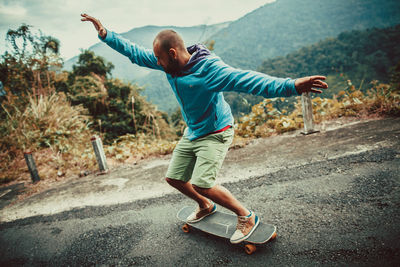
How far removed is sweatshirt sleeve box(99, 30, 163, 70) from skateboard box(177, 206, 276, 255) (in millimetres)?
1860

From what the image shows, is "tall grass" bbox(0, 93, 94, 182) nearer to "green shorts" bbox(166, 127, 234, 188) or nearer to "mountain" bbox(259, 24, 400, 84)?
"green shorts" bbox(166, 127, 234, 188)

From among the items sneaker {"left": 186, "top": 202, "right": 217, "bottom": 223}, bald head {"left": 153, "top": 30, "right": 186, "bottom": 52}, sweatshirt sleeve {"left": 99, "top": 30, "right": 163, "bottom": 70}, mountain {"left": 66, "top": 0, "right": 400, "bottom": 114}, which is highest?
mountain {"left": 66, "top": 0, "right": 400, "bottom": 114}

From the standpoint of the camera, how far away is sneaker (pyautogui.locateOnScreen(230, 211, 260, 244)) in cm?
194

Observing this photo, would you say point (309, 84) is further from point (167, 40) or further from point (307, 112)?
point (307, 112)

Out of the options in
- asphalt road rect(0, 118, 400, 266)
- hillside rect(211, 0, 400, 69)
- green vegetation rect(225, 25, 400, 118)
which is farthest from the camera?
hillside rect(211, 0, 400, 69)

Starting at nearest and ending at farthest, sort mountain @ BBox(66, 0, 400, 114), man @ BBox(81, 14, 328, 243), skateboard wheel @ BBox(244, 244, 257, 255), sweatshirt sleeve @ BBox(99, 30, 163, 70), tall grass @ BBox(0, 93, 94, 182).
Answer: man @ BBox(81, 14, 328, 243)
skateboard wheel @ BBox(244, 244, 257, 255)
sweatshirt sleeve @ BBox(99, 30, 163, 70)
tall grass @ BBox(0, 93, 94, 182)
mountain @ BBox(66, 0, 400, 114)

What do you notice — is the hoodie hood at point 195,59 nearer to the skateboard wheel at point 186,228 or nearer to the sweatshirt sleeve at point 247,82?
the sweatshirt sleeve at point 247,82

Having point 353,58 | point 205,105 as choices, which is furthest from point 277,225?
point 353,58

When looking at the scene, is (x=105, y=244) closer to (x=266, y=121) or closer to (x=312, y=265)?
(x=312, y=265)

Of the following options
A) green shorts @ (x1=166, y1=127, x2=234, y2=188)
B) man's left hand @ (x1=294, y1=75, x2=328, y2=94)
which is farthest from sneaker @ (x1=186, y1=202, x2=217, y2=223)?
→ man's left hand @ (x1=294, y1=75, x2=328, y2=94)

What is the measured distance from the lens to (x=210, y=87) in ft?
5.85

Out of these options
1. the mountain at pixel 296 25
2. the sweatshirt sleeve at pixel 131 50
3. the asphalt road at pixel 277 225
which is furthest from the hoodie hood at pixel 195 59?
the mountain at pixel 296 25

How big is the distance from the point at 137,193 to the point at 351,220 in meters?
2.98

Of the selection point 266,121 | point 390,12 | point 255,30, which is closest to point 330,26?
point 390,12
